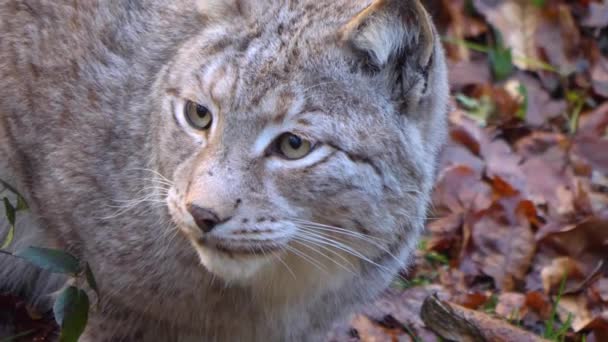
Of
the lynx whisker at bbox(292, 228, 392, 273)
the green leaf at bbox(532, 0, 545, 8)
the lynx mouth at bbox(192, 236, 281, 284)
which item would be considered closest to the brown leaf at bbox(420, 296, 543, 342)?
the lynx whisker at bbox(292, 228, 392, 273)

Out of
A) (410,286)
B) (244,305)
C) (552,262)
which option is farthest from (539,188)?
(244,305)

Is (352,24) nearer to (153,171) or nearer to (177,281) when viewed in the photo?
(153,171)

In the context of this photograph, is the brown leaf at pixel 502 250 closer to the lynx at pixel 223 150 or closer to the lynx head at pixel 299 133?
the lynx at pixel 223 150

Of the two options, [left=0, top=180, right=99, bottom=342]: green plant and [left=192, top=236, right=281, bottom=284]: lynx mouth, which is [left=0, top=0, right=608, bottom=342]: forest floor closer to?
[left=0, top=180, right=99, bottom=342]: green plant

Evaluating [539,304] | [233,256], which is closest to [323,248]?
[233,256]

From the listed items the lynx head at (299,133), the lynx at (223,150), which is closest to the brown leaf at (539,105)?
the lynx at (223,150)

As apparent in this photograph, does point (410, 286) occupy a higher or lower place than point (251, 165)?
lower

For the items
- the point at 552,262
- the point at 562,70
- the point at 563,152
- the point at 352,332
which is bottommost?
the point at 352,332
